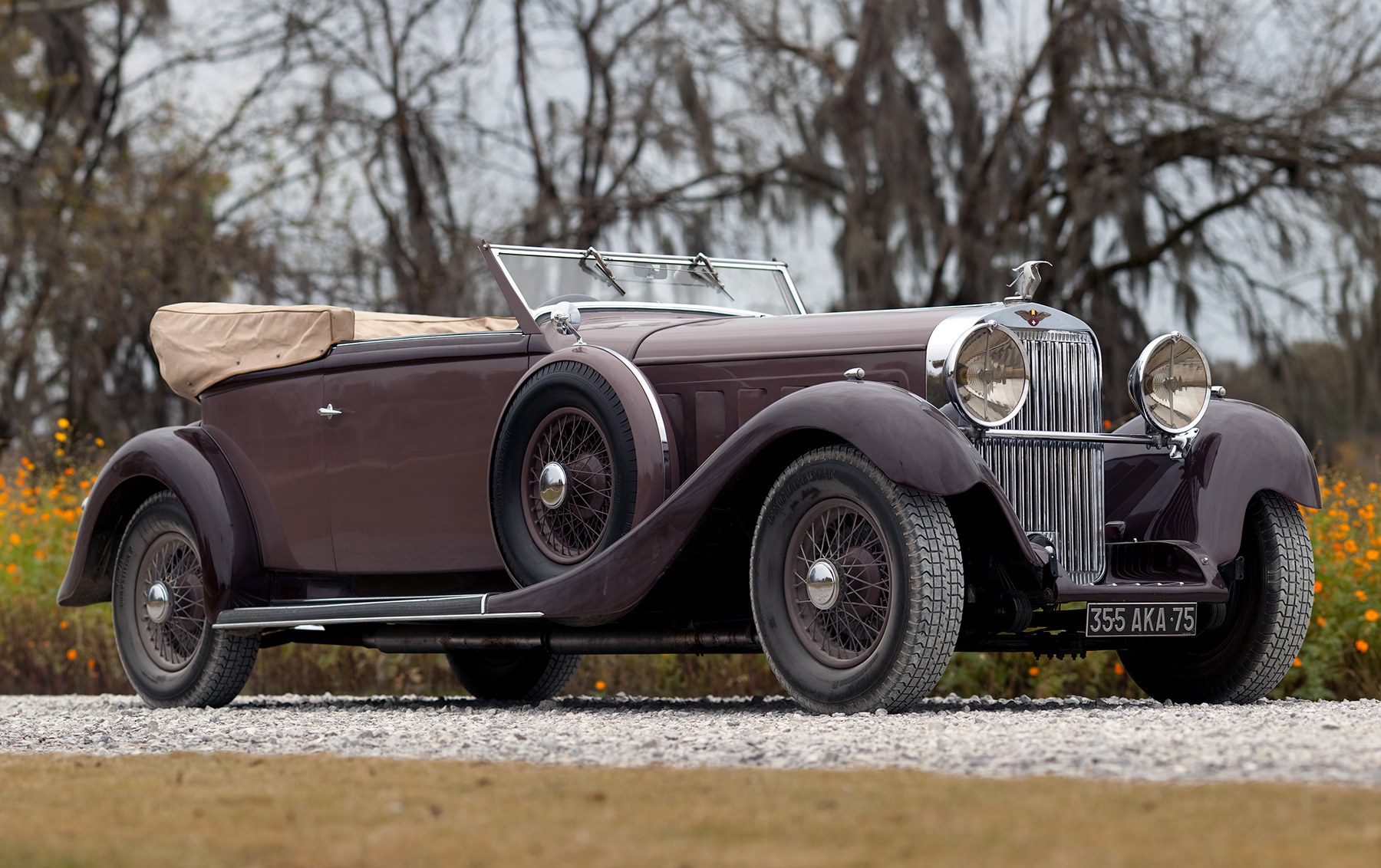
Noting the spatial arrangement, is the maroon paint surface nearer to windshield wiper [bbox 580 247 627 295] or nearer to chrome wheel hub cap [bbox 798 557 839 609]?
windshield wiper [bbox 580 247 627 295]

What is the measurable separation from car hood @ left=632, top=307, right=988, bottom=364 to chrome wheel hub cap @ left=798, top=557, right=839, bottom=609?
856mm

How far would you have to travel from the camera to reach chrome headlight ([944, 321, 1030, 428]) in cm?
551

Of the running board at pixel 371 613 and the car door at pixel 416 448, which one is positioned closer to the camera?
the running board at pixel 371 613

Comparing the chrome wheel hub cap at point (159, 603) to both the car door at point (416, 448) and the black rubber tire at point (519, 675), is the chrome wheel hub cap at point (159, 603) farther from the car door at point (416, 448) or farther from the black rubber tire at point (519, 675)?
the black rubber tire at point (519, 675)

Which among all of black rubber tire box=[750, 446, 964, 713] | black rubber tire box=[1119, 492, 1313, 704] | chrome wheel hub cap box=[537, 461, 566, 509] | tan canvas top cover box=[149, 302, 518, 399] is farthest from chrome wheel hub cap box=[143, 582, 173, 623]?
black rubber tire box=[1119, 492, 1313, 704]

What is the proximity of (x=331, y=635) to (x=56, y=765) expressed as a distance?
266cm

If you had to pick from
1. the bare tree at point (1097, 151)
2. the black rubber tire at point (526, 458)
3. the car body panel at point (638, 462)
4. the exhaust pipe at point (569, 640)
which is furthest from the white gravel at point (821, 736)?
the bare tree at point (1097, 151)

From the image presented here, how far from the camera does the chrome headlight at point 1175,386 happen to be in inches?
239

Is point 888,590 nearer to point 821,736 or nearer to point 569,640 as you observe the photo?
point 821,736

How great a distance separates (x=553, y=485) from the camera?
20.1 ft

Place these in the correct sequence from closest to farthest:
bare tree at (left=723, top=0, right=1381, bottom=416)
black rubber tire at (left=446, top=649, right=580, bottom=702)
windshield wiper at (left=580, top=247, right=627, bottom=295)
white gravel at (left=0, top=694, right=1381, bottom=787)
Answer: white gravel at (left=0, top=694, right=1381, bottom=787)
windshield wiper at (left=580, top=247, right=627, bottom=295)
black rubber tire at (left=446, top=649, right=580, bottom=702)
bare tree at (left=723, top=0, right=1381, bottom=416)

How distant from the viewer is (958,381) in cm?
553

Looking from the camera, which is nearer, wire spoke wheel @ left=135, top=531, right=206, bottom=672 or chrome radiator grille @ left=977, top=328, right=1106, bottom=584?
chrome radiator grille @ left=977, top=328, right=1106, bottom=584

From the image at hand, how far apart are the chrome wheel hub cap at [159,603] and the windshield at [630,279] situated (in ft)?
7.05
